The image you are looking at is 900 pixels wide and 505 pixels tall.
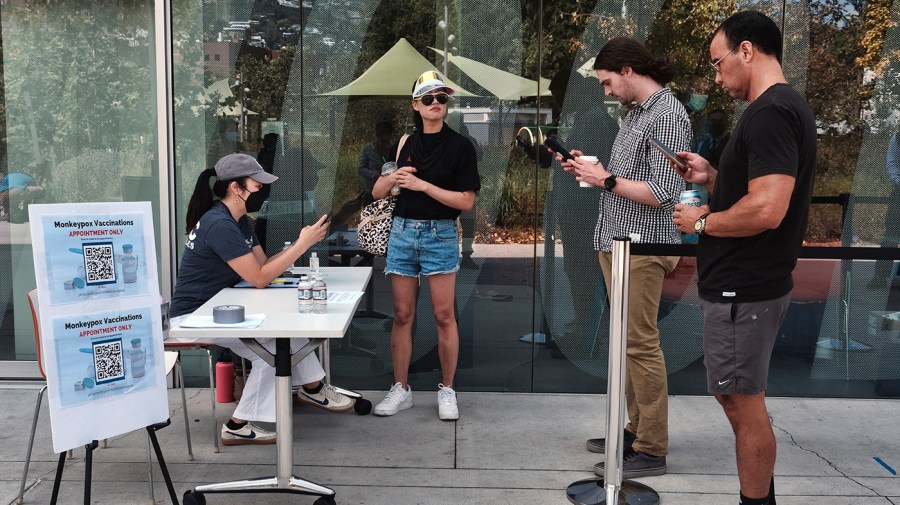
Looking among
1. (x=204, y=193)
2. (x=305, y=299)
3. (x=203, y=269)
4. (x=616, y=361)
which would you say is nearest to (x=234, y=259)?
(x=203, y=269)

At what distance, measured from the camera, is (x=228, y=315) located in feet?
11.2

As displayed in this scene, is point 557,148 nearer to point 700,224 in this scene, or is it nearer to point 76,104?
point 700,224

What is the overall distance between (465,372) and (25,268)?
282cm

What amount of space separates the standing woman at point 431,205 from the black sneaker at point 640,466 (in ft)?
3.59

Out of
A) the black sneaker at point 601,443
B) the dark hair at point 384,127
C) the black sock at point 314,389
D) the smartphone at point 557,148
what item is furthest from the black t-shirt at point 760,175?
the dark hair at point 384,127

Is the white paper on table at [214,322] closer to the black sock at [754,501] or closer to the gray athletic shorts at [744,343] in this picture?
the gray athletic shorts at [744,343]

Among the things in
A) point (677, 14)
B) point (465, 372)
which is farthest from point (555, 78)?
point (465, 372)

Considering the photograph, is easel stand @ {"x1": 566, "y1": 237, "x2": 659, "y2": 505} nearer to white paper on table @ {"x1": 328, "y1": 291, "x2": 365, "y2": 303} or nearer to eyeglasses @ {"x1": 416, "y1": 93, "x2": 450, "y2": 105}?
white paper on table @ {"x1": 328, "y1": 291, "x2": 365, "y2": 303}

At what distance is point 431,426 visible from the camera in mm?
4816

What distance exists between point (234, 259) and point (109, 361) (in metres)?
0.87

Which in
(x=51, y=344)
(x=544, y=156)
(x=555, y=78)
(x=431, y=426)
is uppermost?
(x=555, y=78)

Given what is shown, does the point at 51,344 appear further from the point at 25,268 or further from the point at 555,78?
the point at 555,78

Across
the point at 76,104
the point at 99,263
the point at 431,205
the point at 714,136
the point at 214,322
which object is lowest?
the point at 214,322

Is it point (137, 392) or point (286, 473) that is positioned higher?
point (137, 392)
